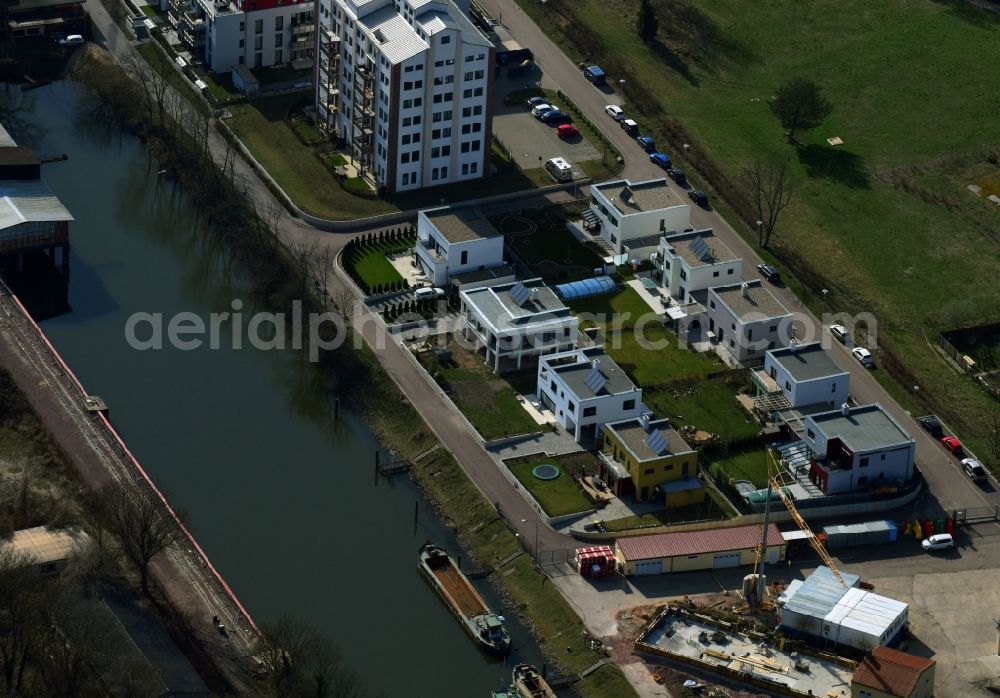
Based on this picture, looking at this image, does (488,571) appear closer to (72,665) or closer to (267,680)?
(267,680)

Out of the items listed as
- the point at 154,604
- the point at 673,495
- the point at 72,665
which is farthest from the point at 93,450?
the point at 673,495

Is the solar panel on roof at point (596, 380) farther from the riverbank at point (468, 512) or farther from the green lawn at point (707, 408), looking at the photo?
the riverbank at point (468, 512)

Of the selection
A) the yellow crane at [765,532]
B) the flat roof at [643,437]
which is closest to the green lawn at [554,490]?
the flat roof at [643,437]

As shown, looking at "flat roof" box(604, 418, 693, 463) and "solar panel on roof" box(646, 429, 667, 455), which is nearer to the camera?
"flat roof" box(604, 418, 693, 463)

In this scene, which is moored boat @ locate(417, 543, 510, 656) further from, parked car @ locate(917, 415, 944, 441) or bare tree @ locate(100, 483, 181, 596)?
parked car @ locate(917, 415, 944, 441)

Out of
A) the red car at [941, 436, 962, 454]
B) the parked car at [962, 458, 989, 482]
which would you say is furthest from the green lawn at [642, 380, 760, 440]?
the parked car at [962, 458, 989, 482]

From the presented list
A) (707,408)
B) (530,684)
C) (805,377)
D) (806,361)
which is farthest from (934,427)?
(530,684)

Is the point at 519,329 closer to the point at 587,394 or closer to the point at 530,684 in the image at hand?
the point at 587,394
